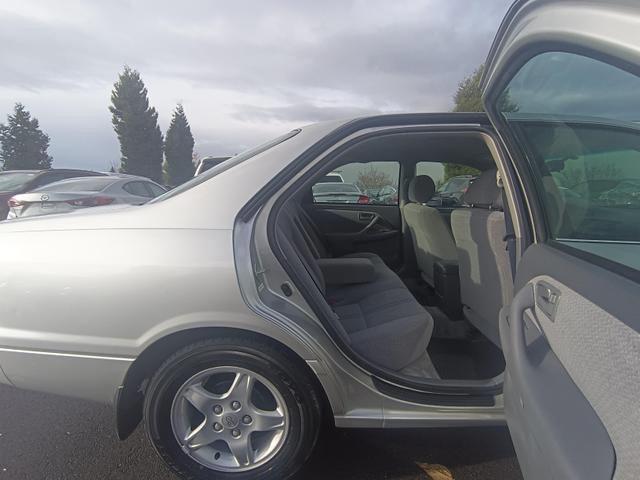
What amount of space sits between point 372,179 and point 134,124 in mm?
35154

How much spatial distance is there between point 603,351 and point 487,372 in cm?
134

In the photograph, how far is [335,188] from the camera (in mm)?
4879

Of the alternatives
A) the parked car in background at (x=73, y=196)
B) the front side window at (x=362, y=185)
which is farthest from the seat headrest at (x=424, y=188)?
the parked car in background at (x=73, y=196)

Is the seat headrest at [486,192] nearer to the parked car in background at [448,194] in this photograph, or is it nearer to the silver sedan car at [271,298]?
the silver sedan car at [271,298]

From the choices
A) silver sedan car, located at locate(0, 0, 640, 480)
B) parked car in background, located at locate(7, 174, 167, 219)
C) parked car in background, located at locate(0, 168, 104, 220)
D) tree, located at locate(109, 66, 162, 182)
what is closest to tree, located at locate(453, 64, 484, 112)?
silver sedan car, located at locate(0, 0, 640, 480)

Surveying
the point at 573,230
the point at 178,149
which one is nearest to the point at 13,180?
the point at 573,230

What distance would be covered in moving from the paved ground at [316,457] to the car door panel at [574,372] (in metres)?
0.77

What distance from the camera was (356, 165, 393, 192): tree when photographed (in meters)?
4.18

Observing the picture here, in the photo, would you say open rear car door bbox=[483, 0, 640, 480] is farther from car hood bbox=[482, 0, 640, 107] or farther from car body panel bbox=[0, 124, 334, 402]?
car body panel bbox=[0, 124, 334, 402]

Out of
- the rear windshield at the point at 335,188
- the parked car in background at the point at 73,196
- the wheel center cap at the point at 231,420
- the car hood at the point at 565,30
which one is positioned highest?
the car hood at the point at 565,30

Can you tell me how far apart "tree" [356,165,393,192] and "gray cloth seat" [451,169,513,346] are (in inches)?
62.2

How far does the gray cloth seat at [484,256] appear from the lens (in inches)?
81.4

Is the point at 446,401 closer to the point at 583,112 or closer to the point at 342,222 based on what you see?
the point at 583,112

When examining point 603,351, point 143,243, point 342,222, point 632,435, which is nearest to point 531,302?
point 603,351
